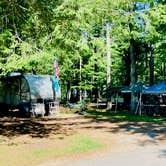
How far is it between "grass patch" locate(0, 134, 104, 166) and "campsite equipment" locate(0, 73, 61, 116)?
15208 mm

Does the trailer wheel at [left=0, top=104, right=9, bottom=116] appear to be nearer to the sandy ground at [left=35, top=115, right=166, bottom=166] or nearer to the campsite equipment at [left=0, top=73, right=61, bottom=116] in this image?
the campsite equipment at [left=0, top=73, right=61, bottom=116]

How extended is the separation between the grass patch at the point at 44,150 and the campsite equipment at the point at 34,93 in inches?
599

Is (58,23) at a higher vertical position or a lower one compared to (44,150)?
higher

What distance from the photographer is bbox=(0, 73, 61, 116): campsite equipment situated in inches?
1299

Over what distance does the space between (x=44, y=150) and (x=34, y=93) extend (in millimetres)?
18207

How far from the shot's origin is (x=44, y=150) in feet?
49.1

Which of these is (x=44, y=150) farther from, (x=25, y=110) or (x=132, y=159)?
(x=25, y=110)

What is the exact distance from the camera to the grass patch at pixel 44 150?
42.9ft

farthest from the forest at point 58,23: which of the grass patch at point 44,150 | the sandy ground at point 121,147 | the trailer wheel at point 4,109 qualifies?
the trailer wheel at point 4,109

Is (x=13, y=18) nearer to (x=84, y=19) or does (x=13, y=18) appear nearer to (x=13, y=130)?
(x=84, y=19)

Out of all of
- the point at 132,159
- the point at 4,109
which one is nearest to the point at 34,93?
the point at 4,109

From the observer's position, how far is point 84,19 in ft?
50.8

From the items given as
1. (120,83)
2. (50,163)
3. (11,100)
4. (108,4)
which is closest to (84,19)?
(108,4)

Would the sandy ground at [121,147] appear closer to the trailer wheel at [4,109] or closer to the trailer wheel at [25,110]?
the trailer wheel at [25,110]
